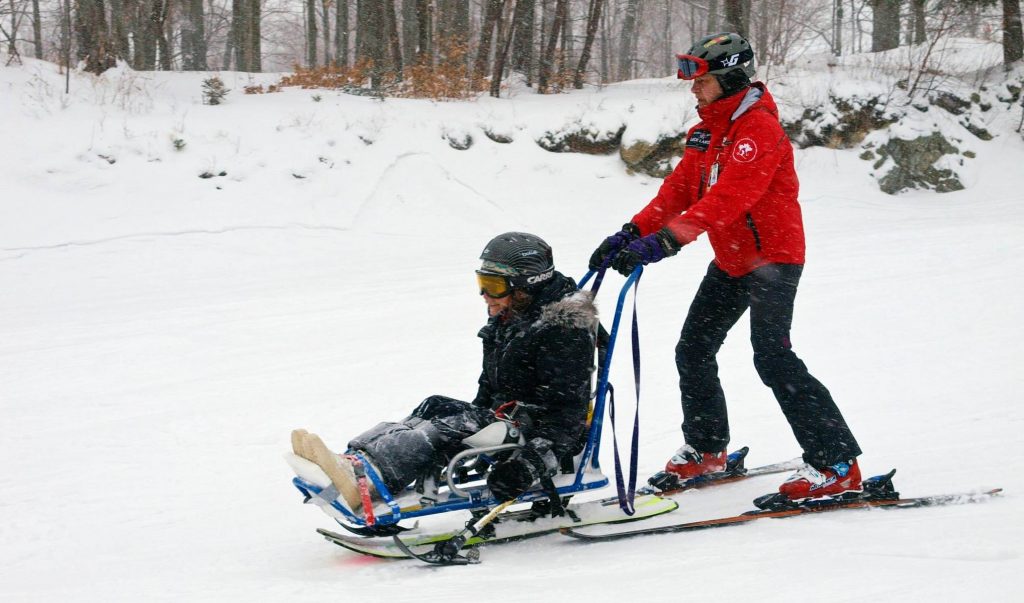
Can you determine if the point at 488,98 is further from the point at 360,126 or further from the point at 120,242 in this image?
the point at 120,242

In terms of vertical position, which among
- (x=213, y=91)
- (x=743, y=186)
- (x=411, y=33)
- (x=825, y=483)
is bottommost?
(x=825, y=483)

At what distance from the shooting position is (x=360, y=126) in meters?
13.2

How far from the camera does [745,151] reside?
3658mm

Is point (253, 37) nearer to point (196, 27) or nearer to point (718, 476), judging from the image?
point (196, 27)

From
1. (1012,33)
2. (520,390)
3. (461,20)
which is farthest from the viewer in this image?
(461,20)

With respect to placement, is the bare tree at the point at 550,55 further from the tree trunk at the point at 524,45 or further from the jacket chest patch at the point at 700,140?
the jacket chest patch at the point at 700,140

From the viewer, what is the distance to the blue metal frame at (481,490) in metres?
3.34

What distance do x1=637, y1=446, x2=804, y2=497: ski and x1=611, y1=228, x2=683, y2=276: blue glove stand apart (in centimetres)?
133

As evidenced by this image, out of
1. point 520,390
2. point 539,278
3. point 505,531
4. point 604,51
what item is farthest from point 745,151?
point 604,51

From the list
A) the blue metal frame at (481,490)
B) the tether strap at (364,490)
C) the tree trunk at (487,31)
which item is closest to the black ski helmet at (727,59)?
the blue metal frame at (481,490)

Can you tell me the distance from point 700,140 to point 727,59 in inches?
16.4

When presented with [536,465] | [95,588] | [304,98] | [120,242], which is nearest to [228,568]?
[95,588]

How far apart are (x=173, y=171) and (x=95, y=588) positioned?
8.95 metres

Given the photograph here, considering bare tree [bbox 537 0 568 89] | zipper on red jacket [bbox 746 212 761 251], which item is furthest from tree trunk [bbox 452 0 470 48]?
zipper on red jacket [bbox 746 212 761 251]
